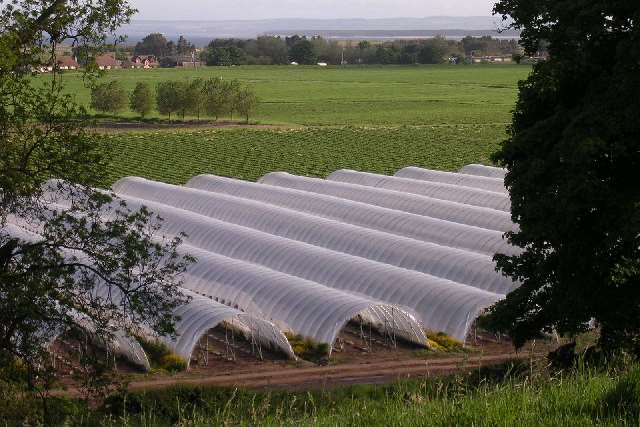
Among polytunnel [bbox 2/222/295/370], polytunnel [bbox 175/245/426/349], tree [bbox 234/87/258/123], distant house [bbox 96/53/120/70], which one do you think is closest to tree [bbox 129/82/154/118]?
distant house [bbox 96/53/120/70]

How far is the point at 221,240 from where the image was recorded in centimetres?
3453

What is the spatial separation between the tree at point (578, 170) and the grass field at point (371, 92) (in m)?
78.3

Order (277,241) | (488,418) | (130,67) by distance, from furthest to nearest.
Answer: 1. (130,67)
2. (277,241)
3. (488,418)

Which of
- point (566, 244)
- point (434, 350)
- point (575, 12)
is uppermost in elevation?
point (575, 12)

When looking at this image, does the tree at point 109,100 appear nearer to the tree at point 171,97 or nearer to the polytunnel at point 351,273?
the tree at point 171,97

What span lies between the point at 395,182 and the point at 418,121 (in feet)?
176

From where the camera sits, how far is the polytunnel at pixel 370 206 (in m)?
37.1

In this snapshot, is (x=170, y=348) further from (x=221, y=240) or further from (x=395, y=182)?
(x=395, y=182)

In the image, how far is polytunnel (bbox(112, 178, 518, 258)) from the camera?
32.6 metres

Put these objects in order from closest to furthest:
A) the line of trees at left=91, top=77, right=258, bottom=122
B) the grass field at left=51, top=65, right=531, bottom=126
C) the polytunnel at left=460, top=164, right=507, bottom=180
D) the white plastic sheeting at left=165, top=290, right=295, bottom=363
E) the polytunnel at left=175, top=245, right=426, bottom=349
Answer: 1. the white plastic sheeting at left=165, top=290, right=295, bottom=363
2. the polytunnel at left=175, top=245, right=426, bottom=349
3. the polytunnel at left=460, top=164, right=507, bottom=180
4. the line of trees at left=91, top=77, right=258, bottom=122
5. the grass field at left=51, top=65, right=531, bottom=126

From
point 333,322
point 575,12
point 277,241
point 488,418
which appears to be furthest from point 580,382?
point 277,241

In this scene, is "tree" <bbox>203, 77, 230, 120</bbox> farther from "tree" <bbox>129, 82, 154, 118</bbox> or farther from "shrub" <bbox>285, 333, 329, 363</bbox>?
"shrub" <bbox>285, 333, 329, 363</bbox>

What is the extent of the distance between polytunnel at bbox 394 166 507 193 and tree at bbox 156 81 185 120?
42.6 m

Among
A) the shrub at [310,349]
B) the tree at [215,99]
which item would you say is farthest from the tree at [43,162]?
the tree at [215,99]
